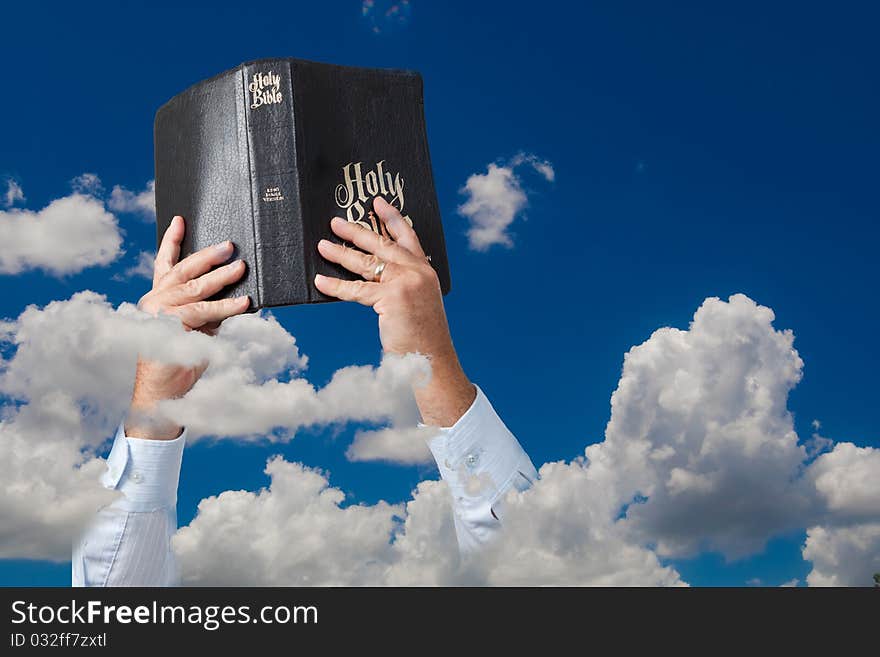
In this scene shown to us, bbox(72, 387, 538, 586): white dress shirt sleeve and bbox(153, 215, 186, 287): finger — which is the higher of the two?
bbox(153, 215, 186, 287): finger

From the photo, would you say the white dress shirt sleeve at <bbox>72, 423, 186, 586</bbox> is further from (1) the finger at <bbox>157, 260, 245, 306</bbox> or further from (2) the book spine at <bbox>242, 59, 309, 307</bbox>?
(2) the book spine at <bbox>242, 59, 309, 307</bbox>

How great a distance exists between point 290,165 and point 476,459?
630mm

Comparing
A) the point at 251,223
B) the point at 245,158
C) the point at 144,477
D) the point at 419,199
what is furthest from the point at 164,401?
the point at 419,199

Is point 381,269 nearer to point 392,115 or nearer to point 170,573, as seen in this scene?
point 392,115

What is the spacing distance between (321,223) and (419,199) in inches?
9.0

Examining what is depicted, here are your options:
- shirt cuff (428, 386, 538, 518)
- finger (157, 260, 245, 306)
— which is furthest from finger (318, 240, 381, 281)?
shirt cuff (428, 386, 538, 518)

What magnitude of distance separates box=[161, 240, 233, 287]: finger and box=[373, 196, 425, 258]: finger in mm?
281

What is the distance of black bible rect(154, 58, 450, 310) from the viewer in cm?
152

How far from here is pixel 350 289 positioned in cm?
145

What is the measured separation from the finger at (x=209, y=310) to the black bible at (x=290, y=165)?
0.02 metres

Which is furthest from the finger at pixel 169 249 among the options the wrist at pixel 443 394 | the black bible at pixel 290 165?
the wrist at pixel 443 394

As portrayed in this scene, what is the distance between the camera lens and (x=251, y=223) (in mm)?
1540

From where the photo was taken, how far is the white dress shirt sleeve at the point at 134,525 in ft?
5.02

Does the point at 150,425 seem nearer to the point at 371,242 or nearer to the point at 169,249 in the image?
the point at 169,249
